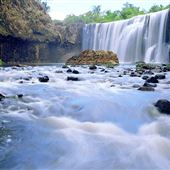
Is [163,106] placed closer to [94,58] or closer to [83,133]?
[83,133]

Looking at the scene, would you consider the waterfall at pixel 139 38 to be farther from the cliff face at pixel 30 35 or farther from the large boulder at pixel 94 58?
the large boulder at pixel 94 58

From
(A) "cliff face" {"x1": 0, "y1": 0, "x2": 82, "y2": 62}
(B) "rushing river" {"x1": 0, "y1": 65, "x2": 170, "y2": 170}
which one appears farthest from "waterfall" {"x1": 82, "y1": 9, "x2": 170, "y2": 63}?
(B) "rushing river" {"x1": 0, "y1": 65, "x2": 170, "y2": 170}

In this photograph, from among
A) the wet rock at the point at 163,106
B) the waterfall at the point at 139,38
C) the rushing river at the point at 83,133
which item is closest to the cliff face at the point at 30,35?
the waterfall at the point at 139,38

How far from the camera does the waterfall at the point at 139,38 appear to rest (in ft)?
98.6

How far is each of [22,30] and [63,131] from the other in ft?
105

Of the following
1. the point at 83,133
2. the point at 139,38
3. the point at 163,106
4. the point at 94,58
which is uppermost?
the point at 139,38

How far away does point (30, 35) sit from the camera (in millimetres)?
36406

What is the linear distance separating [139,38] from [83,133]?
98.6ft

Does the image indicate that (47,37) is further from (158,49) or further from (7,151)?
(7,151)

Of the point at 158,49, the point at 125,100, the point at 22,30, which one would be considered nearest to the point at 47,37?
the point at 22,30

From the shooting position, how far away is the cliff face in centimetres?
3381

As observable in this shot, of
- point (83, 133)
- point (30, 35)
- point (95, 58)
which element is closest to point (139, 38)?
point (95, 58)

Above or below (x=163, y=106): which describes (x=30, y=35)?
above

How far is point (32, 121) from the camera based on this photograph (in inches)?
180
